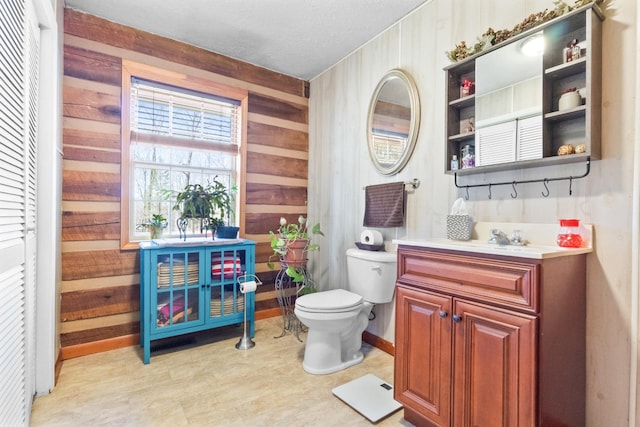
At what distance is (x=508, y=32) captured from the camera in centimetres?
165

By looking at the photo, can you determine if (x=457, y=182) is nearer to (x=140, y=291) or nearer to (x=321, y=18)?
(x=321, y=18)

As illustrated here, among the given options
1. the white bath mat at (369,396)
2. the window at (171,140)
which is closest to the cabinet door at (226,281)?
the window at (171,140)

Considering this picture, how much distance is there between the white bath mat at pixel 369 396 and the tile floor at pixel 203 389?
37 mm

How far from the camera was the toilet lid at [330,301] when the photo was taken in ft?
6.84

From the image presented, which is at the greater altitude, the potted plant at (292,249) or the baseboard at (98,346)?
the potted plant at (292,249)

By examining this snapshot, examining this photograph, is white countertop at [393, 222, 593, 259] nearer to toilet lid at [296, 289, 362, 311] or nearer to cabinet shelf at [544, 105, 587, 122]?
cabinet shelf at [544, 105, 587, 122]

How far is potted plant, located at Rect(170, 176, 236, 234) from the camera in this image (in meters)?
2.54

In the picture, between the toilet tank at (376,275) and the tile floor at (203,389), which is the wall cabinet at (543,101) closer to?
the toilet tank at (376,275)

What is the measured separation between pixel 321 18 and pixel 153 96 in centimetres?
152

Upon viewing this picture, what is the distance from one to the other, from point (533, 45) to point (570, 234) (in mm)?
921

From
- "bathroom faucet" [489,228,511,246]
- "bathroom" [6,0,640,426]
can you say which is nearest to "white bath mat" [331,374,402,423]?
"bathroom" [6,0,640,426]

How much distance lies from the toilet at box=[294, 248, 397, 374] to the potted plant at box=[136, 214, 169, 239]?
51.1 inches

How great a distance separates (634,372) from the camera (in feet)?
4.30

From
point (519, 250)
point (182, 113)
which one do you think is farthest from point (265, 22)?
point (519, 250)
